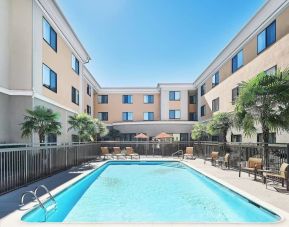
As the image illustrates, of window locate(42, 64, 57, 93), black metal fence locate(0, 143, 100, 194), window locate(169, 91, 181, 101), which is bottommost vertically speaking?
black metal fence locate(0, 143, 100, 194)

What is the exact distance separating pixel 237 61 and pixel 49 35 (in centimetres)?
1354

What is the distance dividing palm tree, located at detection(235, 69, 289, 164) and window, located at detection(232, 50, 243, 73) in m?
9.86

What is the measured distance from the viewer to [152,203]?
33.6 ft

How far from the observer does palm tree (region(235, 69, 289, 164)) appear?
12188 mm

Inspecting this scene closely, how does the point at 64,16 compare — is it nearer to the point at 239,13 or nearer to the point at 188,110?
the point at 239,13

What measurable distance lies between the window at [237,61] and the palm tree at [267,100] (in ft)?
32.3

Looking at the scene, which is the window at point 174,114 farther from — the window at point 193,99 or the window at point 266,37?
the window at point 266,37

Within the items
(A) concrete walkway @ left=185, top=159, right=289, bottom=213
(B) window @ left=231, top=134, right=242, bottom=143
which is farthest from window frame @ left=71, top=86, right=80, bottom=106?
(A) concrete walkway @ left=185, top=159, right=289, bottom=213

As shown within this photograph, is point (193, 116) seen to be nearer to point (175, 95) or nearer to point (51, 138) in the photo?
point (175, 95)

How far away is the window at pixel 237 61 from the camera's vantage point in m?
22.3

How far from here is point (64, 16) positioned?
1922cm

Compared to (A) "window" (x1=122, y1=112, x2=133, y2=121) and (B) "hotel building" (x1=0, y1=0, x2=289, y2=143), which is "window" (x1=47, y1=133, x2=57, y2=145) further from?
(A) "window" (x1=122, y1=112, x2=133, y2=121)

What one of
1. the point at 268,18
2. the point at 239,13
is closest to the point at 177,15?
the point at 239,13

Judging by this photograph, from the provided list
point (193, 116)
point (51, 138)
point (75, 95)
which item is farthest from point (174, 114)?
point (51, 138)
